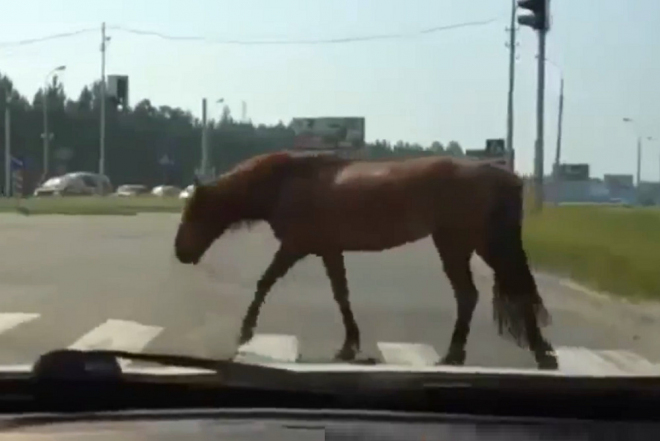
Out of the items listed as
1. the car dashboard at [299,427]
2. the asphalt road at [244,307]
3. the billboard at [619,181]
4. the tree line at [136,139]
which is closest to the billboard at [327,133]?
the tree line at [136,139]

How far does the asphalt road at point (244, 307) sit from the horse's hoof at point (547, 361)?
0.15ft

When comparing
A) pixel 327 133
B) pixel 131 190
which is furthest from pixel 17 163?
pixel 327 133

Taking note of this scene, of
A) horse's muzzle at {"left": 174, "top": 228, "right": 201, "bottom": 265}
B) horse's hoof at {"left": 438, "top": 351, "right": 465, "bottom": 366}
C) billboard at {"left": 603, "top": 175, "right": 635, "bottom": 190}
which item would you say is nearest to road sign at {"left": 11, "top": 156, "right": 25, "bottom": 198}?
horse's muzzle at {"left": 174, "top": 228, "right": 201, "bottom": 265}

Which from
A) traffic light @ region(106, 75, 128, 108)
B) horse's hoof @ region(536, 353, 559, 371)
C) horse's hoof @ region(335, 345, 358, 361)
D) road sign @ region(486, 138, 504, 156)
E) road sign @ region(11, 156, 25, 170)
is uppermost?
traffic light @ region(106, 75, 128, 108)

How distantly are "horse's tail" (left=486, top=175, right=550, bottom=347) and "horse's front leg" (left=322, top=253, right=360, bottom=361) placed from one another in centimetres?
64

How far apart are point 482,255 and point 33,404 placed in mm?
2189

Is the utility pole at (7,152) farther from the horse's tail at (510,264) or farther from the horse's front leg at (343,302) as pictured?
the horse's tail at (510,264)

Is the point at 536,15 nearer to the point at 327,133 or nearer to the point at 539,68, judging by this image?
the point at 539,68

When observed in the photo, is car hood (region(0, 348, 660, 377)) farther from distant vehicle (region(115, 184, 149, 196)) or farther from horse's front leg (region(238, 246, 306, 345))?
distant vehicle (region(115, 184, 149, 196))

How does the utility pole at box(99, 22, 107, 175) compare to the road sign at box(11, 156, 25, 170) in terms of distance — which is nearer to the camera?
the utility pole at box(99, 22, 107, 175)

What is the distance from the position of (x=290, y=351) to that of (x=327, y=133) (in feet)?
3.03

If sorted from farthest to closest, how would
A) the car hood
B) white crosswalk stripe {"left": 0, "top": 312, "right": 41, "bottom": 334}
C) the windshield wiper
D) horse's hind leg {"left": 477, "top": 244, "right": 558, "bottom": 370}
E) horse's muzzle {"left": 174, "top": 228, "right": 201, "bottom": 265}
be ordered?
white crosswalk stripe {"left": 0, "top": 312, "right": 41, "bottom": 334} < horse's muzzle {"left": 174, "top": 228, "right": 201, "bottom": 265} < horse's hind leg {"left": 477, "top": 244, "right": 558, "bottom": 370} < the car hood < the windshield wiper

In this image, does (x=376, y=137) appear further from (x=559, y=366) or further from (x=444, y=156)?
(x=559, y=366)

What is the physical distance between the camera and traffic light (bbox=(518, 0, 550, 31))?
17.5 feet
